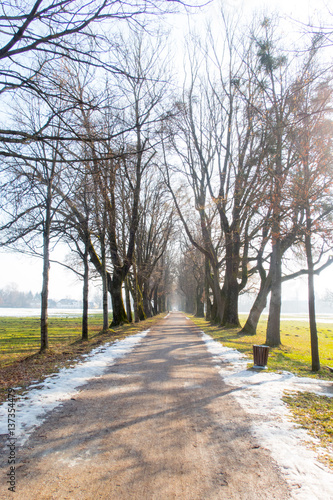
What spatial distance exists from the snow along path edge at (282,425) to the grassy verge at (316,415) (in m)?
0.11

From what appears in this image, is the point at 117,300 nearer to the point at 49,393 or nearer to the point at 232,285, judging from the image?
the point at 232,285

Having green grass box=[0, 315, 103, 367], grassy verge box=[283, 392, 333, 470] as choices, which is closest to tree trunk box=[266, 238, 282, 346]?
grassy verge box=[283, 392, 333, 470]

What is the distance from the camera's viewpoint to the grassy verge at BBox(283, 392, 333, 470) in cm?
368

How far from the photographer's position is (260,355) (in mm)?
7660

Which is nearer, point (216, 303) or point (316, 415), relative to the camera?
point (316, 415)

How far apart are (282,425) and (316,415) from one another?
2.73ft

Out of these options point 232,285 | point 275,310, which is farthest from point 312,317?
point 232,285

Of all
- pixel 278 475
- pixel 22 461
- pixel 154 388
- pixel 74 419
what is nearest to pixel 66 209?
pixel 154 388

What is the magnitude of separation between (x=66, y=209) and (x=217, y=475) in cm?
1151

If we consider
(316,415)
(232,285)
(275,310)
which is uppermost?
(232,285)

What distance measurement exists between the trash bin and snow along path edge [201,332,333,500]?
0.33m

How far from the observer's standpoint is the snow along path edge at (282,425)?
285 centimetres

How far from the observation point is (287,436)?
381 centimetres

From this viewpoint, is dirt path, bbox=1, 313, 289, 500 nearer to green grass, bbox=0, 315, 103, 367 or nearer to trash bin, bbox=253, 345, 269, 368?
trash bin, bbox=253, 345, 269, 368
